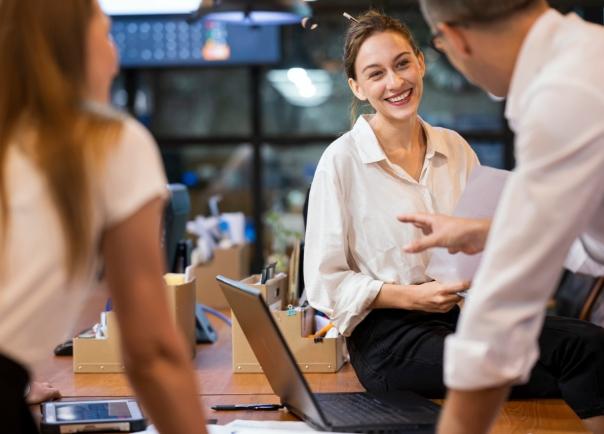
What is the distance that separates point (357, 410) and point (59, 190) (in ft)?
3.27

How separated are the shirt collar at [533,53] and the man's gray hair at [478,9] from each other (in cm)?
4

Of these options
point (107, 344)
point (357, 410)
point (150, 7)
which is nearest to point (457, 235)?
point (357, 410)

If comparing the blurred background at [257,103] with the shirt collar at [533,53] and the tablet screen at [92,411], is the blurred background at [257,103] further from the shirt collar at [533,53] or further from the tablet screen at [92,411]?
the shirt collar at [533,53]

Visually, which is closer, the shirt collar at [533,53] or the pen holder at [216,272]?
the shirt collar at [533,53]

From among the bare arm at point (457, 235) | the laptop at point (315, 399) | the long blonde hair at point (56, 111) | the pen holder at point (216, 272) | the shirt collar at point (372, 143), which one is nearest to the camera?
the long blonde hair at point (56, 111)

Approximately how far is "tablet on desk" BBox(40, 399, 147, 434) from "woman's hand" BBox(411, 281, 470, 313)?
2.33ft

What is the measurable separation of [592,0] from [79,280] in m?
4.82

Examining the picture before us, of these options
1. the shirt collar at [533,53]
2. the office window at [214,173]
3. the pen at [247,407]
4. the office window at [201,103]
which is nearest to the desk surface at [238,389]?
the pen at [247,407]

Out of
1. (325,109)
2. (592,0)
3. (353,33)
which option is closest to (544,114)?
(353,33)

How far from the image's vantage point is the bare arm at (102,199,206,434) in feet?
4.04

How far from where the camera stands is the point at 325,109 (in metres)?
6.22

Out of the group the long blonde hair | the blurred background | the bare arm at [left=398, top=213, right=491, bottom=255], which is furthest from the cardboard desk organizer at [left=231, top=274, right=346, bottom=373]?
the blurred background

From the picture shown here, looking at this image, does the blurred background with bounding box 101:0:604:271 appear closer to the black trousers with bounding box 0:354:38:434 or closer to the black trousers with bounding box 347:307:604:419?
the black trousers with bounding box 347:307:604:419

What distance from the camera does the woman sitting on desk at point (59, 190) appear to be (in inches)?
46.4
